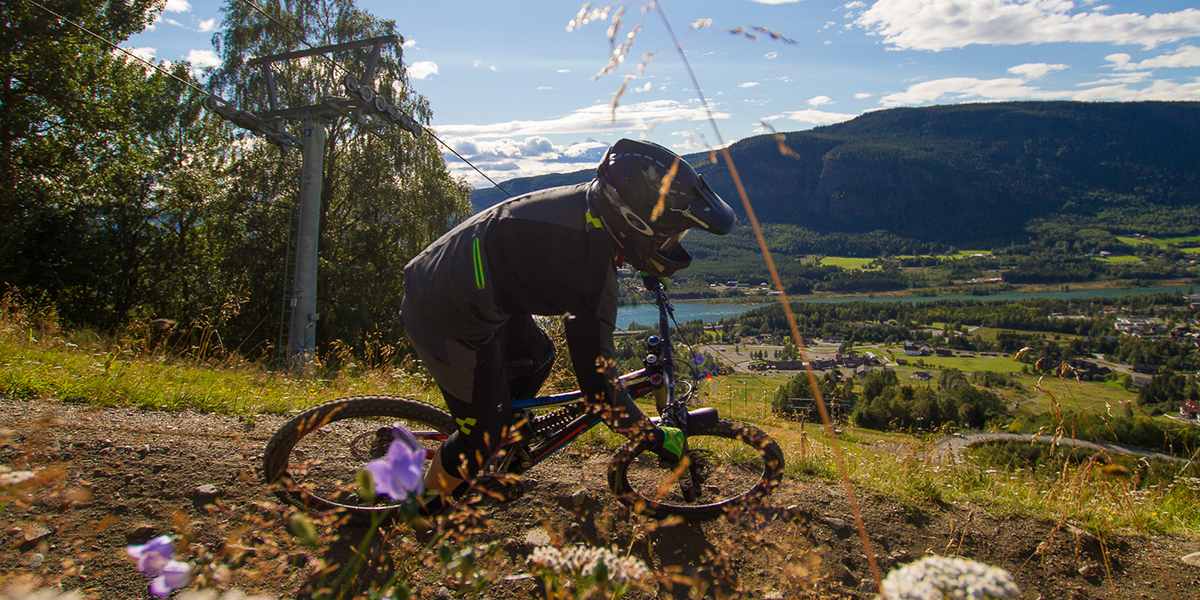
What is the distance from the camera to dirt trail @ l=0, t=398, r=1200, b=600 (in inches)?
114

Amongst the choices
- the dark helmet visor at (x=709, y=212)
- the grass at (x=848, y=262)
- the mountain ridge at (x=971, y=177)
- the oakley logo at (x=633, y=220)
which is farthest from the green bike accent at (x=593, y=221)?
the mountain ridge at (x=971, y=177)

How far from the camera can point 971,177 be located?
172 m

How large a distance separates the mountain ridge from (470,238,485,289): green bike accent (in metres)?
128

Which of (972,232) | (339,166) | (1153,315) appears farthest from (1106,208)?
(339,166)

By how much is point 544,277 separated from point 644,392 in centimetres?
109

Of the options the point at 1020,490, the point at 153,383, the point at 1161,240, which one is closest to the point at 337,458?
the point at 153,383

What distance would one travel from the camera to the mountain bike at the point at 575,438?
3623mm

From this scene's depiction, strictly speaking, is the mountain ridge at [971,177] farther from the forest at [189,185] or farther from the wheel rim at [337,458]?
the wheel rim at [337,458]

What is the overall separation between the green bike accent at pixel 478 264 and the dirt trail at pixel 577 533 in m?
1.28

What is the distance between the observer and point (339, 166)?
2711 cm

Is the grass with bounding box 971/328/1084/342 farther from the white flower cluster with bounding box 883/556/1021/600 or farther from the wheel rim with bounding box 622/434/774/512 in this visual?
the white flower cluster with bounding box 883/556/1021/600

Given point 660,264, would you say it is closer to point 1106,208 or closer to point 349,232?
point 349,232

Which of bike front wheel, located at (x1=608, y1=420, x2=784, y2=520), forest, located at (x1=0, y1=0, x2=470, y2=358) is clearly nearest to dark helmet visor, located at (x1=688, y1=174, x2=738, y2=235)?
bike front wheel, located at (x1=608, y1=420, x2=784, y2=520)

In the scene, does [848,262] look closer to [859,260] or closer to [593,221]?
[859,260]
